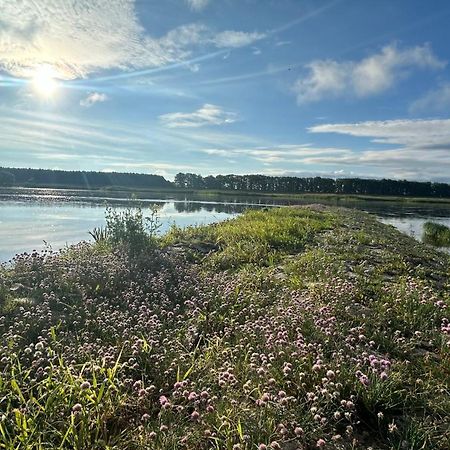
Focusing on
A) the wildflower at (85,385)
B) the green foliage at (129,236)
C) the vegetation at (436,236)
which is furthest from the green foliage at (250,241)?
the vegetation at (436,236)

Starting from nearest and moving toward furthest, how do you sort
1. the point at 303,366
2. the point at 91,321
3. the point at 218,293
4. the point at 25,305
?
the point at 303,366, the point at 91,321, the point at 25,305, the point at 218,293

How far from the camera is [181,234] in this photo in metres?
15.4

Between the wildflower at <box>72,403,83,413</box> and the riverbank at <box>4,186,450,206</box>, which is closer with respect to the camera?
the wildflower at <box>72,403,83,413</box>

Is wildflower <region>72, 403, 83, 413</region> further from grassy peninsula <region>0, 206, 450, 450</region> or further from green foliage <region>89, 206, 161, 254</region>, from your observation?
green foliage <region>89, 206, 161, 254</region>

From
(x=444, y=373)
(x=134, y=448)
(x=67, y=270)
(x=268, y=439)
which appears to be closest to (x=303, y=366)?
(x=268, y=439)

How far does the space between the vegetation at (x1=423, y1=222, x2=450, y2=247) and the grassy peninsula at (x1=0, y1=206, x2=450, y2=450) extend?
19625 millimetres

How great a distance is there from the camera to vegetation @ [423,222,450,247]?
2698cm

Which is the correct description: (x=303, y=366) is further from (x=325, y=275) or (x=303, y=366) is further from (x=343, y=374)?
(x=325, y=275)

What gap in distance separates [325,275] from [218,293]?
262 centimetres

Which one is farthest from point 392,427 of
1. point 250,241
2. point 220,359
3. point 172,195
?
point 172,195

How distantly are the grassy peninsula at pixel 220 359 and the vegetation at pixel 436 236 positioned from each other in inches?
773

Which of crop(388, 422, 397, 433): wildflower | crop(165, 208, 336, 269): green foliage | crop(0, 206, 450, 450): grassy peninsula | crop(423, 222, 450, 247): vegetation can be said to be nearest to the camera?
crop(388, 422, 397, 433): wildflower

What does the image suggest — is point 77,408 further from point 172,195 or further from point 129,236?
point 172,195

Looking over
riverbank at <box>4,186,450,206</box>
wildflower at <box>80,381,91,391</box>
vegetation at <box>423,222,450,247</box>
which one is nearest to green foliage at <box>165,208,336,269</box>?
wildflower at <box>80,381,91,391</box>
